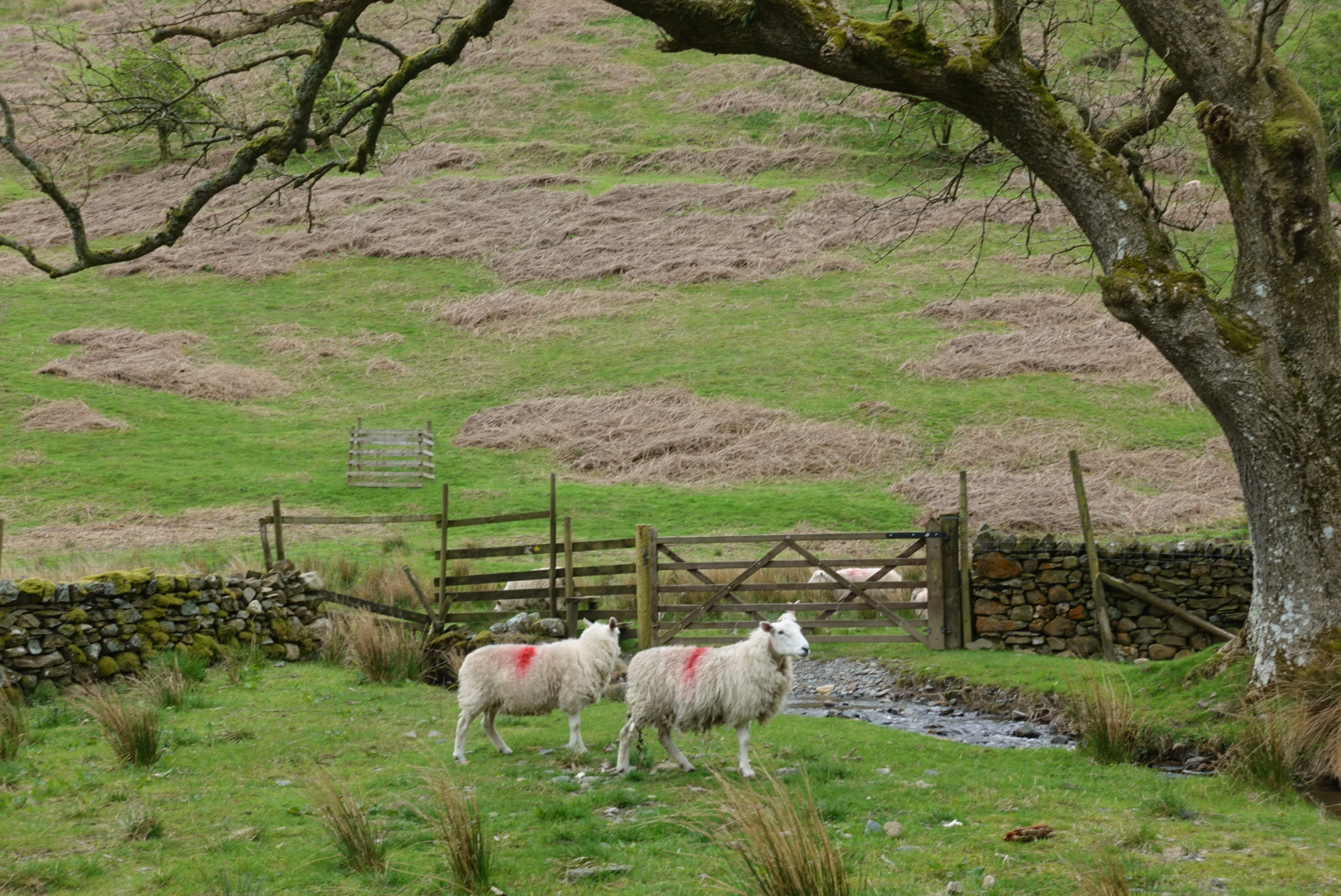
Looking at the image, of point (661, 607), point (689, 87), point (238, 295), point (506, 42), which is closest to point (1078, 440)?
point (661, 607)

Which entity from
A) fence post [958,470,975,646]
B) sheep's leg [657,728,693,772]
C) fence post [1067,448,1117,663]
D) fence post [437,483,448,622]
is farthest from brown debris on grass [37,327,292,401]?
sheep's leg [657,728,693,772]

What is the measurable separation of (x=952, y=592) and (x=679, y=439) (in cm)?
1611

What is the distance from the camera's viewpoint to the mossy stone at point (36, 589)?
11.9 meters

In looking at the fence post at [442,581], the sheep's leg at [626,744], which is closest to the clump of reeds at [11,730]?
the sheep's leg at [626,744]

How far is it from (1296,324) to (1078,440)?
20.3 meters

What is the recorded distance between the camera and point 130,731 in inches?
339

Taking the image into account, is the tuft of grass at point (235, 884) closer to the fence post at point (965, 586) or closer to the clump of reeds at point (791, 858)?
the clump of reeds at point (791, 858)

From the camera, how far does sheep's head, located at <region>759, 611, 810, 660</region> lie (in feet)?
27.5

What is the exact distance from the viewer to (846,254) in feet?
147

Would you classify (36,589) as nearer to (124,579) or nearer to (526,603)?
(124,579)

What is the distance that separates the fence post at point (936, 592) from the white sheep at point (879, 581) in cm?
36

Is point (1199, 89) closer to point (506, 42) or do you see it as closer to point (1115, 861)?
point (1115, 861)

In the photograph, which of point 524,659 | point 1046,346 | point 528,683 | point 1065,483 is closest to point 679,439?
point 1065,483

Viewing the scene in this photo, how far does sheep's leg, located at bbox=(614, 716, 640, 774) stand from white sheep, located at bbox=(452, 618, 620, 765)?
0.82 metres
